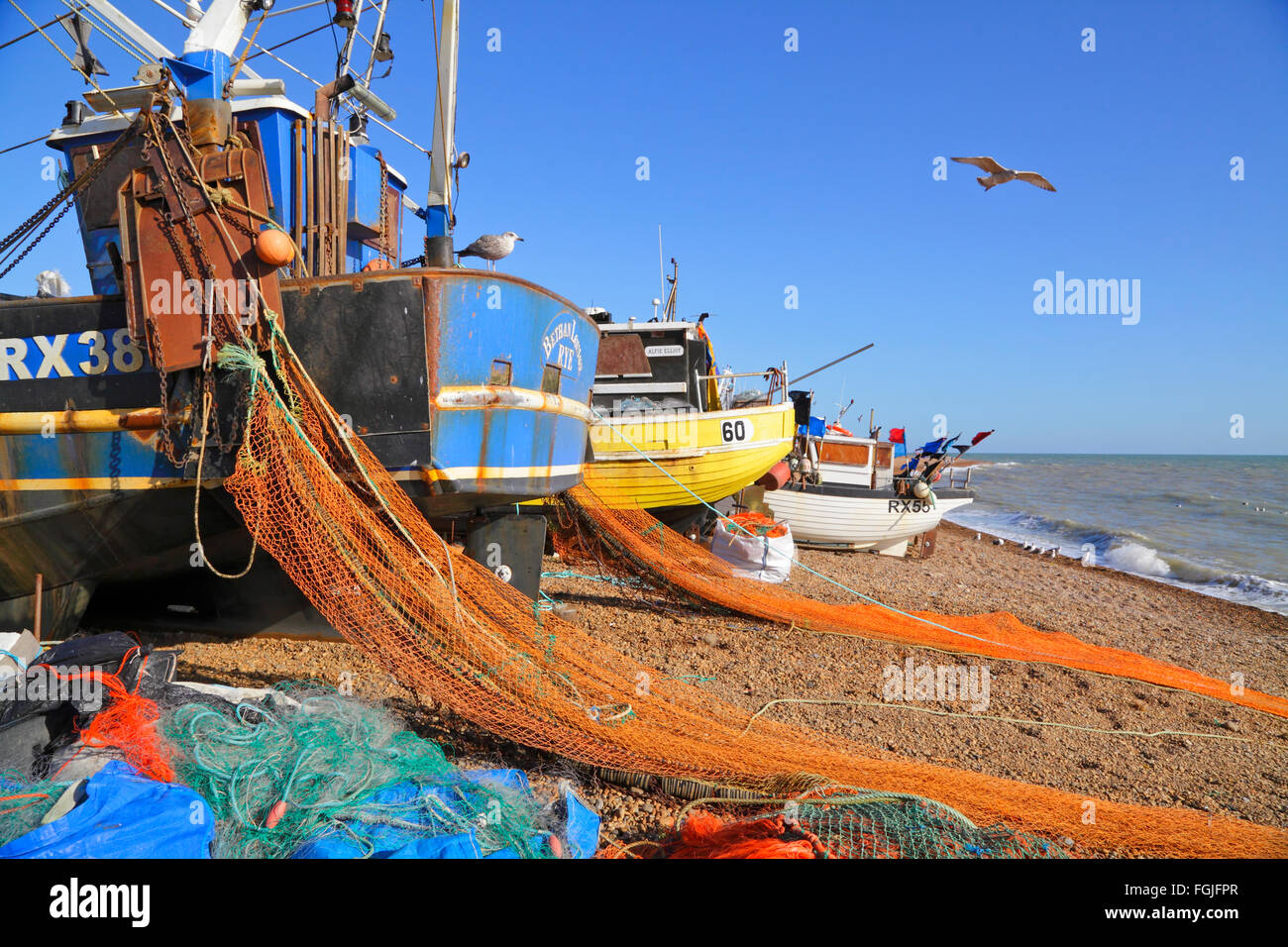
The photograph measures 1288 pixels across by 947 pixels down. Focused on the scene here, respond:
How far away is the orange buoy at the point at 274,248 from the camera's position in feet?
11.6

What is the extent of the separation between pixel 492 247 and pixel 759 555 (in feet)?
17.9

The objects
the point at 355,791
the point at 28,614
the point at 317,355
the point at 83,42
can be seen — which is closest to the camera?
the point at 355,791

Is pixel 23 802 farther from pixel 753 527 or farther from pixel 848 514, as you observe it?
pixel 848 514

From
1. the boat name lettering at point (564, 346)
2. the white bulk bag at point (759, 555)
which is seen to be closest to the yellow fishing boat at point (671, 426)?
the white bulk bag at point (759, 555)

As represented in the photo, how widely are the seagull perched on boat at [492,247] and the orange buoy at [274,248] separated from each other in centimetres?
153

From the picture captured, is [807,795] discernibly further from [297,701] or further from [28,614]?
[28,614]

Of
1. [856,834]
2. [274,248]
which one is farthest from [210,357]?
[856,834]

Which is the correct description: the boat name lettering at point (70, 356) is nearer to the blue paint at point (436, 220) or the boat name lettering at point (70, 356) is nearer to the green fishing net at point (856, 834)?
the blue paint at point (436, 220)

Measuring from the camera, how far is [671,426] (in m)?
9.17

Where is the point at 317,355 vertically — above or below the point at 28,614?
above
